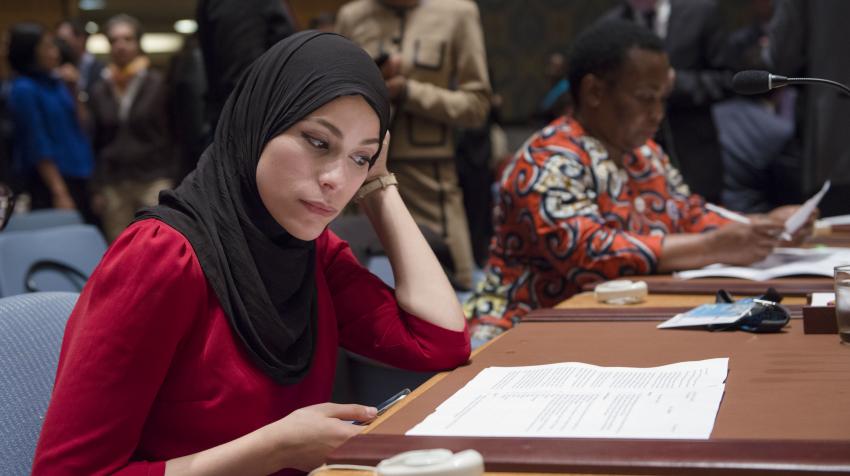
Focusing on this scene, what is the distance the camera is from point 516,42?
29.5 ft

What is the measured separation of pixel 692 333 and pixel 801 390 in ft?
1.30

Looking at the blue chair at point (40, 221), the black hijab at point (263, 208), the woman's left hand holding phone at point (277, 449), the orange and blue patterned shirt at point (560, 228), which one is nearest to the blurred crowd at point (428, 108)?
the blue chair at point (40, 221)

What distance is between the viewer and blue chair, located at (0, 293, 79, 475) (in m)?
1.26

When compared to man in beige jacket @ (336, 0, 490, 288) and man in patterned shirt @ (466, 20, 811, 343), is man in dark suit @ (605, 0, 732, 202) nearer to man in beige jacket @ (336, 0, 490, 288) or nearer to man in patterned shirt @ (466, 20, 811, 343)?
man in beige jacket @ (336, 0, 490, 288)

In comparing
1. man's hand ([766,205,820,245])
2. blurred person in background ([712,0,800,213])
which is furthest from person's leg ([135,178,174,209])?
man's hand ([766,205,820,245])

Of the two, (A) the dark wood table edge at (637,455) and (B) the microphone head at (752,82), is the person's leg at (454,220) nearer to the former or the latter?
(B) the microphone head at (752,82)

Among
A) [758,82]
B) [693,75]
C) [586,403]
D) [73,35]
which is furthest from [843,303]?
[73,35]

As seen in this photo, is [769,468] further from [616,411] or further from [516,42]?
[516,42]

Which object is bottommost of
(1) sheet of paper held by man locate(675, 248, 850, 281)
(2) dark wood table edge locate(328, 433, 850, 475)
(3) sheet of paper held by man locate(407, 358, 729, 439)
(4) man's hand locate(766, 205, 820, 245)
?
(4) man's hand locate(766, 205, 820, 245)

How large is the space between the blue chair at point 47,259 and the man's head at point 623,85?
48.8 inches

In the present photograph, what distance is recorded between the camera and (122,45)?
5656 millimetres

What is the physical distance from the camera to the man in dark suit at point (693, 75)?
4.03 m

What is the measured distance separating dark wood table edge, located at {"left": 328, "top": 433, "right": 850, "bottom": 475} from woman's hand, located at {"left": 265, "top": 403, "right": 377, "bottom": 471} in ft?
0.57

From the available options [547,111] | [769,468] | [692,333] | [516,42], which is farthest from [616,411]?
[516,42]
